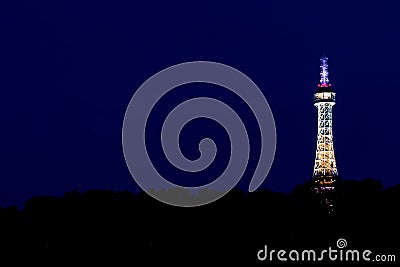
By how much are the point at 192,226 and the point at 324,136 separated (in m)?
63.2

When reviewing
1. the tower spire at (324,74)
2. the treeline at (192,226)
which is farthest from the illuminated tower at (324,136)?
the treeline at (192,226)

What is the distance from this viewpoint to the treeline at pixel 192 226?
42500 mm

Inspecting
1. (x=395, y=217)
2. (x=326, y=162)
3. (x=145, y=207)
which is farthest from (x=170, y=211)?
(x=326, y=162)

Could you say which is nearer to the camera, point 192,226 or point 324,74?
point 192,226

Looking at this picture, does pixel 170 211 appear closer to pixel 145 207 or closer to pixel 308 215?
pixel 145 207

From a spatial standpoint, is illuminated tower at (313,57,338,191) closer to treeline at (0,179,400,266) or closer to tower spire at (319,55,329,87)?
tower spire at (319,55,329,87)

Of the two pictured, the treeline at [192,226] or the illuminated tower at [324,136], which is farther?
the illuminated tower at [324,136]

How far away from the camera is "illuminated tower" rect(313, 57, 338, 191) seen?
104 metres

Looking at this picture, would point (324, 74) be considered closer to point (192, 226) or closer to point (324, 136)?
point (324, 136)

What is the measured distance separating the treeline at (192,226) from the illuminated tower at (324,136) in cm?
4736

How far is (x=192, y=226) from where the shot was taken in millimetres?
46344

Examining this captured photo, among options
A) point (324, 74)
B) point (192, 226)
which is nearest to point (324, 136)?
point (324, 74)

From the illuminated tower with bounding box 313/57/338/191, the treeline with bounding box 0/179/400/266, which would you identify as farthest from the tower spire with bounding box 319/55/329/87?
the treeline with bounding box 0/179/400/266

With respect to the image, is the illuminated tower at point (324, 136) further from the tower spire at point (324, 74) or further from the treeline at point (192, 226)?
the treeline at point (192, 226)
